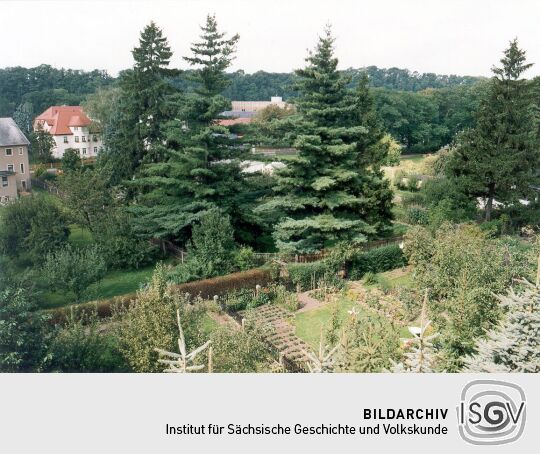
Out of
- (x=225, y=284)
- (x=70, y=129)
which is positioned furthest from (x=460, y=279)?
(x=70, y=129)

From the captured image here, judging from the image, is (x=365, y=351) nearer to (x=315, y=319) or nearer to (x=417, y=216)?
(x=315, y=319)

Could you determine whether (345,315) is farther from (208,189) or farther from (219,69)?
(219,69)

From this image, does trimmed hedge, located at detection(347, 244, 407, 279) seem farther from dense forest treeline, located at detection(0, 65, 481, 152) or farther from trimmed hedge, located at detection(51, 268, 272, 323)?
dense forest treeline, located at detection(0, 65, 481, 152)

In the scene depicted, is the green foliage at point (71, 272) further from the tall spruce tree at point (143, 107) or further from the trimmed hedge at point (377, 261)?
the trimmed hedge at point (377, 261)

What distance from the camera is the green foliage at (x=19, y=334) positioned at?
8.92 metres

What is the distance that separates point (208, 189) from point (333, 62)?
6342mm

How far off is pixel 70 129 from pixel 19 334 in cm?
1614

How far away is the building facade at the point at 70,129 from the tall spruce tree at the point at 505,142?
1640 cm

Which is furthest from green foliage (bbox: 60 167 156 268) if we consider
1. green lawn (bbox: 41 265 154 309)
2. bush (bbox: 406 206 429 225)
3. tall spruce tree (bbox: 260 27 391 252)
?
bush (bbox: 406 206 429 225)

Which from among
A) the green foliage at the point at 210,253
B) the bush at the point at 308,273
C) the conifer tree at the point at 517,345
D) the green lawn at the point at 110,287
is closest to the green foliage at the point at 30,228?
the green lawn at the point at 110,287

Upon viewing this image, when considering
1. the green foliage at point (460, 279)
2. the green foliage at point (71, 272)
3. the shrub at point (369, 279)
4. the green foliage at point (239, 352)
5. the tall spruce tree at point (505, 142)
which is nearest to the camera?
the green foliage at point (239, 352)

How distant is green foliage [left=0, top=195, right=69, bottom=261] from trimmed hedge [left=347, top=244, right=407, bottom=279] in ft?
34.6

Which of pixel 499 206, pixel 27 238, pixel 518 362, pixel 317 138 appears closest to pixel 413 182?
pixel 499 206

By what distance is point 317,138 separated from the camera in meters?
18.0
